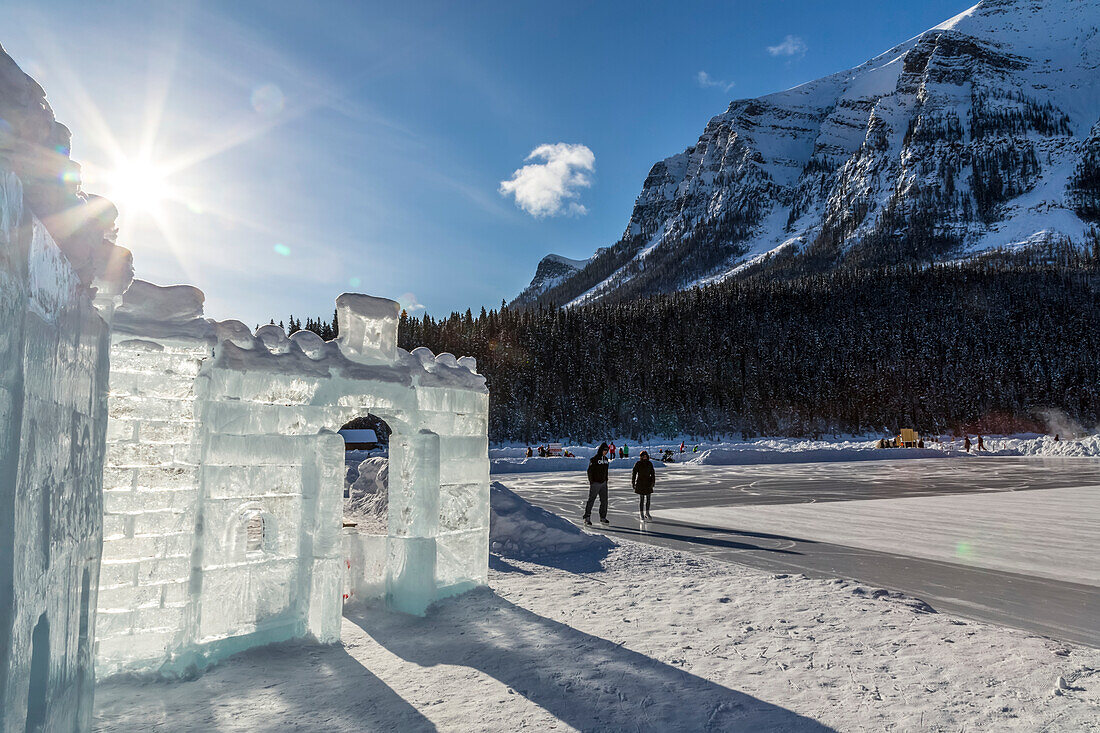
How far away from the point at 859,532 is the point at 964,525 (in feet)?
7.43

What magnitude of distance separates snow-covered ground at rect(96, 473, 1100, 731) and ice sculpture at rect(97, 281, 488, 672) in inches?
13.5

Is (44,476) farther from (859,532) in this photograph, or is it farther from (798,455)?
(798,455)

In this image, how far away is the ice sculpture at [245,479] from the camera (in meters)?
4.79

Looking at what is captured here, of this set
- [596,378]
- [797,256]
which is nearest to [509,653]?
[596,378]

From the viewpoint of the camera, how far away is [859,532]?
11.4m

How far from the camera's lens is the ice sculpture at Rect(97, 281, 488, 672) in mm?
4789

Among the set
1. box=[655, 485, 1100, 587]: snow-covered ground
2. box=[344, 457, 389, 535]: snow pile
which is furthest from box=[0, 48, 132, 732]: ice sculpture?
box=[655, 485, 1100, 587]: snow-covered ground

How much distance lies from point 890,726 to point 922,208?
587ft

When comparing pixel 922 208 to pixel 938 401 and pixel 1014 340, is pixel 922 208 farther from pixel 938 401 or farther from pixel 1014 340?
pixel 938 401

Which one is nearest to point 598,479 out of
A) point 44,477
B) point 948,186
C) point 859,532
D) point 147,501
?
point 859,532

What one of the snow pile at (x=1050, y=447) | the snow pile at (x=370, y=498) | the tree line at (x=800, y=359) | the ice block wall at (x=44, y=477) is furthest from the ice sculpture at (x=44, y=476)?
the tree line at (x=800, y=359)

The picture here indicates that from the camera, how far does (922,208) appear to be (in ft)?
506

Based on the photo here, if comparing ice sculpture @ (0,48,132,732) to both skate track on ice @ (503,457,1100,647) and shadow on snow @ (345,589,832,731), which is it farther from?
skate track on ice @ (503,457,1100,647)

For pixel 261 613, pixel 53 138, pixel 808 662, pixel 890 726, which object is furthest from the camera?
pixel 261 613
